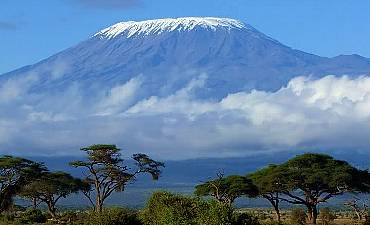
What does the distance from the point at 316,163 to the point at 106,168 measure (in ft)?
60.1

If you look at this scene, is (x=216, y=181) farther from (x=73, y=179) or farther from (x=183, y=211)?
(x=183, y=211)

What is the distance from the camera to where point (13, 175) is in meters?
66.6

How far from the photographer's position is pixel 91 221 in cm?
4947

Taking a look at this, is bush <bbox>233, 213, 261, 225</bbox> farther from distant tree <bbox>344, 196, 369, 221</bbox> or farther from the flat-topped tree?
distant tree <bbox>344, 196, 369, 221</bbox>

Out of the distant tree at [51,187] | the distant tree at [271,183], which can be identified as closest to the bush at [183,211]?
the distant tree at [271,183]

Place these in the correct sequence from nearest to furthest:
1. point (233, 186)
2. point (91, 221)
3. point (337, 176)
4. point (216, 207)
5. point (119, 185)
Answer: point (216, 207) < point (91, 221) < point (337, 176) < point (233, 186) < point (119, 185)

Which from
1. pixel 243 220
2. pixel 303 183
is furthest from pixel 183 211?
pixel 303 183

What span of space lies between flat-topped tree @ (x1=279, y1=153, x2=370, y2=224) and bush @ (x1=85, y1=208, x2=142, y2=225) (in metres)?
17.9

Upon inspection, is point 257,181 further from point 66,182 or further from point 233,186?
point 66,182

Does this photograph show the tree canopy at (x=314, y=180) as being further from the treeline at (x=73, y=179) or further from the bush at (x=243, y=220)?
the bush at (x=243, y=220)

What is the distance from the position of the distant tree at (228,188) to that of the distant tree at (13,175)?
14.1 m

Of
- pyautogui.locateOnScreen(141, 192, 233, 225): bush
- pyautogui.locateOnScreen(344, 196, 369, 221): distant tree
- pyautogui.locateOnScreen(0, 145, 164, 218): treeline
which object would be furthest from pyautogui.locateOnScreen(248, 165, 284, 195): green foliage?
pyautogui.locateOnScreen(141, 192, 233, 225): bush

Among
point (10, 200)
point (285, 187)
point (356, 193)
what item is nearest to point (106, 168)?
point (10, 200)

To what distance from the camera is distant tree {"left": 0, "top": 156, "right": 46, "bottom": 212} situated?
64125 mm
